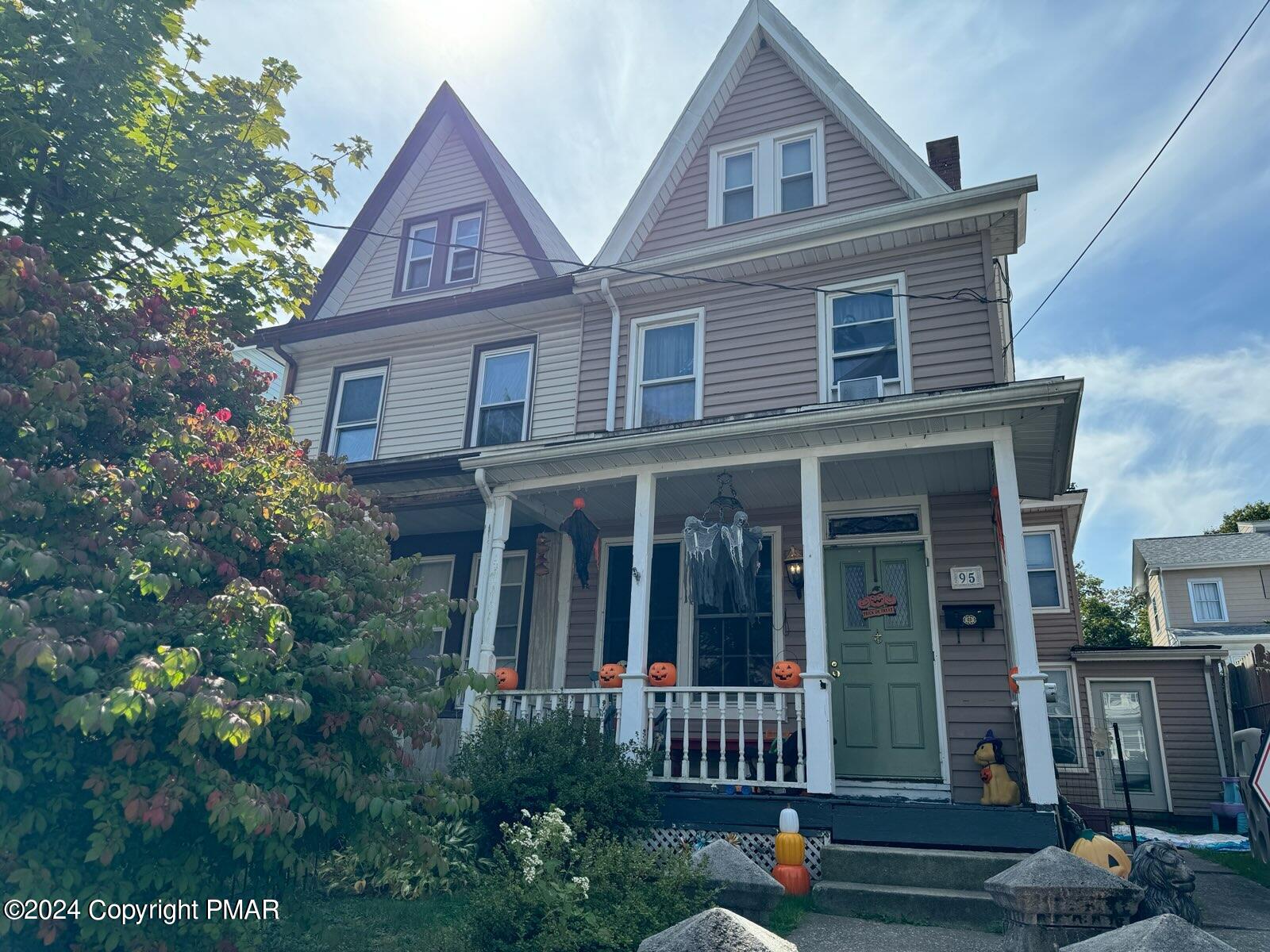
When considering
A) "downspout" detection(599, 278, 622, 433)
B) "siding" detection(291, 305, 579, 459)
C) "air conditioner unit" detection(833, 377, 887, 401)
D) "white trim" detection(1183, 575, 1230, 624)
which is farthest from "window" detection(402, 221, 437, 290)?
"white trim" detection(1183, 575, 1230, 624)

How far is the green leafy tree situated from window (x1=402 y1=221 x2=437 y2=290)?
7.10m

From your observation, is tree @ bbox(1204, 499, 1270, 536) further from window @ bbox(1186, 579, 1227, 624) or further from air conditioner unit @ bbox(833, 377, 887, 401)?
air conditioner unit @ bbox(833, 377, 887, 401)

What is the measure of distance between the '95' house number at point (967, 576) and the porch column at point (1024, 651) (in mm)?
1450

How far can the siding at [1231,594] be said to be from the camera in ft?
76.9

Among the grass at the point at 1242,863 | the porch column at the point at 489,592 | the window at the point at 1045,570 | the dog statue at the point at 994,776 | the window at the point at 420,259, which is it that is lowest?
the grass at the point at 1242,863

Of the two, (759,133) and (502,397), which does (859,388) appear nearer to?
(759,133)

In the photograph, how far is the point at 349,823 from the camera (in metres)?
4.56

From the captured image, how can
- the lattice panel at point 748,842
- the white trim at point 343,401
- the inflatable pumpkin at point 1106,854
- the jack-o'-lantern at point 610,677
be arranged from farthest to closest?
1. the white trim at point 343,401
2. the jack-o'-lantern at point 610,677
3. the lattice panel at point 748,842
4. the inflatable pumpkin at point 1106,854

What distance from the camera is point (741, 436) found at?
25.0ft

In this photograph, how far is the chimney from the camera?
10.3 meters

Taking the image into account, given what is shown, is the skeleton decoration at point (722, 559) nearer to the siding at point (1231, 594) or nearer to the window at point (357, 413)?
the window at point (357, 413)

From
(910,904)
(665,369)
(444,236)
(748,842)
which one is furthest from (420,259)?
(910,904)

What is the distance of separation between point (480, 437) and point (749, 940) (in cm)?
900

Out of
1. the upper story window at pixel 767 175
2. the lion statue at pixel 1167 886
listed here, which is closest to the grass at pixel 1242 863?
the lion statue at pixel 1167 886
